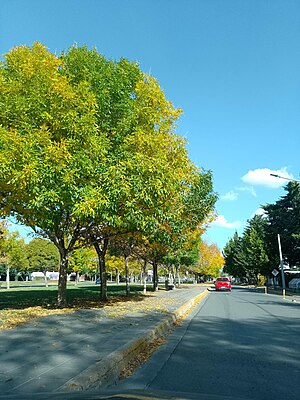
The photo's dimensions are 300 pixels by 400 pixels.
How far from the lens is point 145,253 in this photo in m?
31.8

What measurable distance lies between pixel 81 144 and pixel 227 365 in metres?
7.92

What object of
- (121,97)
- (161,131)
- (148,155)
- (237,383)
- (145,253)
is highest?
(121,97)

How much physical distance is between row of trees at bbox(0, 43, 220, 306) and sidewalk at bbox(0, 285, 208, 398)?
10.5ft

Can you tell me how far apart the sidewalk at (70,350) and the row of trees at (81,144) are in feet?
10.5

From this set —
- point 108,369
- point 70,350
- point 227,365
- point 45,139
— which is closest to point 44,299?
point 45,139

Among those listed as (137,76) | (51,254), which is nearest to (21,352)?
(137,76)

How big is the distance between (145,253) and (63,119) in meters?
20.8

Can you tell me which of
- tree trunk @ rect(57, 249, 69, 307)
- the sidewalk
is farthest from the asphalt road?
tree trunk @ rect(57, 249, 69, 307)

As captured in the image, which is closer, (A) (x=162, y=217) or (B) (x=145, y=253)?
(A) (x=162, y=217)

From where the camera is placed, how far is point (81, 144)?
12.4 meters

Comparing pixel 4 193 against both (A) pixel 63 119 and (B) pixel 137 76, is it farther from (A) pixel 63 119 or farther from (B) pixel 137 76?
(B) pixel 137 76

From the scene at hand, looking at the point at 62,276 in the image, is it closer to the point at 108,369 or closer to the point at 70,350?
the point at 70,350

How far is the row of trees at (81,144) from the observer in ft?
37.8

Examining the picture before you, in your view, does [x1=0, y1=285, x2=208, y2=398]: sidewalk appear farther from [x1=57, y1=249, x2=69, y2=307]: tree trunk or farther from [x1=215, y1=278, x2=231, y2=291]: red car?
[x1=215, y1=278, x2=231, y2=291]: red car
